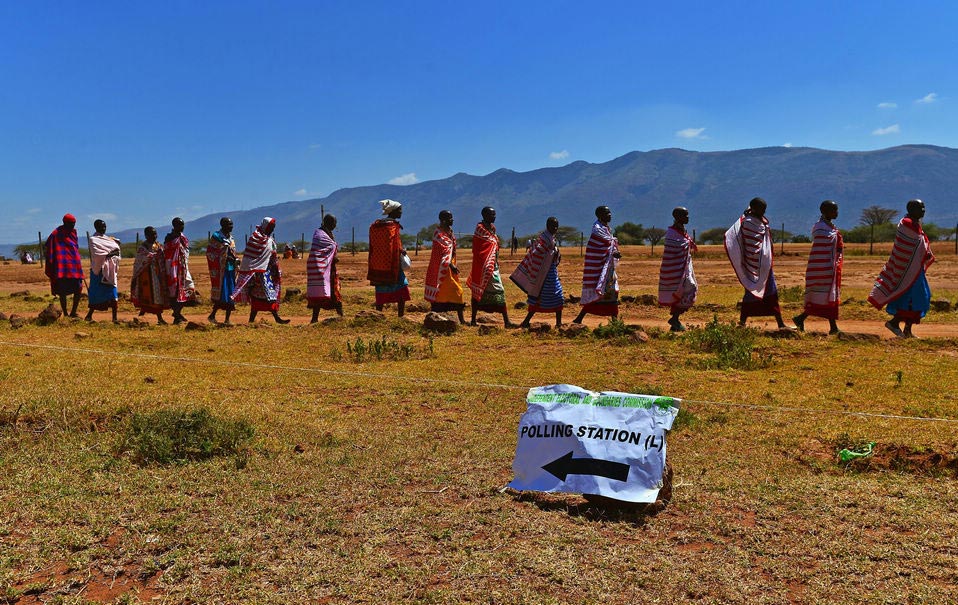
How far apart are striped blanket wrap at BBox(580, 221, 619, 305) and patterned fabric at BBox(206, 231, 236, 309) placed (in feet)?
21.3

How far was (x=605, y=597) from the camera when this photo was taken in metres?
3.29

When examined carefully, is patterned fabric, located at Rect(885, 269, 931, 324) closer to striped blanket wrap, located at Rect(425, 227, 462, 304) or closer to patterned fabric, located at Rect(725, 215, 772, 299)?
patterned fabric, located at Rect(725, 215, 772, 299)

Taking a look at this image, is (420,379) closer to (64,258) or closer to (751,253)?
(751,253)

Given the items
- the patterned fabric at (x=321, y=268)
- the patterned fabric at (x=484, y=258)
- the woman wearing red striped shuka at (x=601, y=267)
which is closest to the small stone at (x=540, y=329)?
the woman wearing red striped shuka at (x=601, y=267)

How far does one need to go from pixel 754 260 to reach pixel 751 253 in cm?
13

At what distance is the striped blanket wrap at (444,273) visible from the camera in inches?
546

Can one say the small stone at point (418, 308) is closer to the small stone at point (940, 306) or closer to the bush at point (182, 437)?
the small stone at point (940, 306)

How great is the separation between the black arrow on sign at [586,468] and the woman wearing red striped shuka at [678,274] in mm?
8376

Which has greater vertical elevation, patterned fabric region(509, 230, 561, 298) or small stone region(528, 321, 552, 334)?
patterned fabric region(509, 230, 561, 298)

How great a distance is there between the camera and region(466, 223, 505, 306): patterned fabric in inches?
530

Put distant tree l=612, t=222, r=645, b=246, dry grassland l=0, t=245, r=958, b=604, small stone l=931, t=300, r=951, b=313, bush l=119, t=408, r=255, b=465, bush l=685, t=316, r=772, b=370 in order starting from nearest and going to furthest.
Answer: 1. dry grassland l=0, t=245, r=958, b=604
2. bush l=119, t=408, r=255, b=465
3. bush l=685, t=316, r=772, b=370
4. small stone l=931, t=300, r=951, b=313
5. distant tree l=612, t=222, r=645, b=246

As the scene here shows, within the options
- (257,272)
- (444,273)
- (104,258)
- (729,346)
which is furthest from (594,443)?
(104,258)

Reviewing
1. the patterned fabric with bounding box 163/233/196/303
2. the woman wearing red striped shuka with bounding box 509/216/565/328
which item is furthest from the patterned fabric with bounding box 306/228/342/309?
the woman wearing red striped shuka with bounding box 509/216/565/328

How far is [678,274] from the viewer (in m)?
12.6
